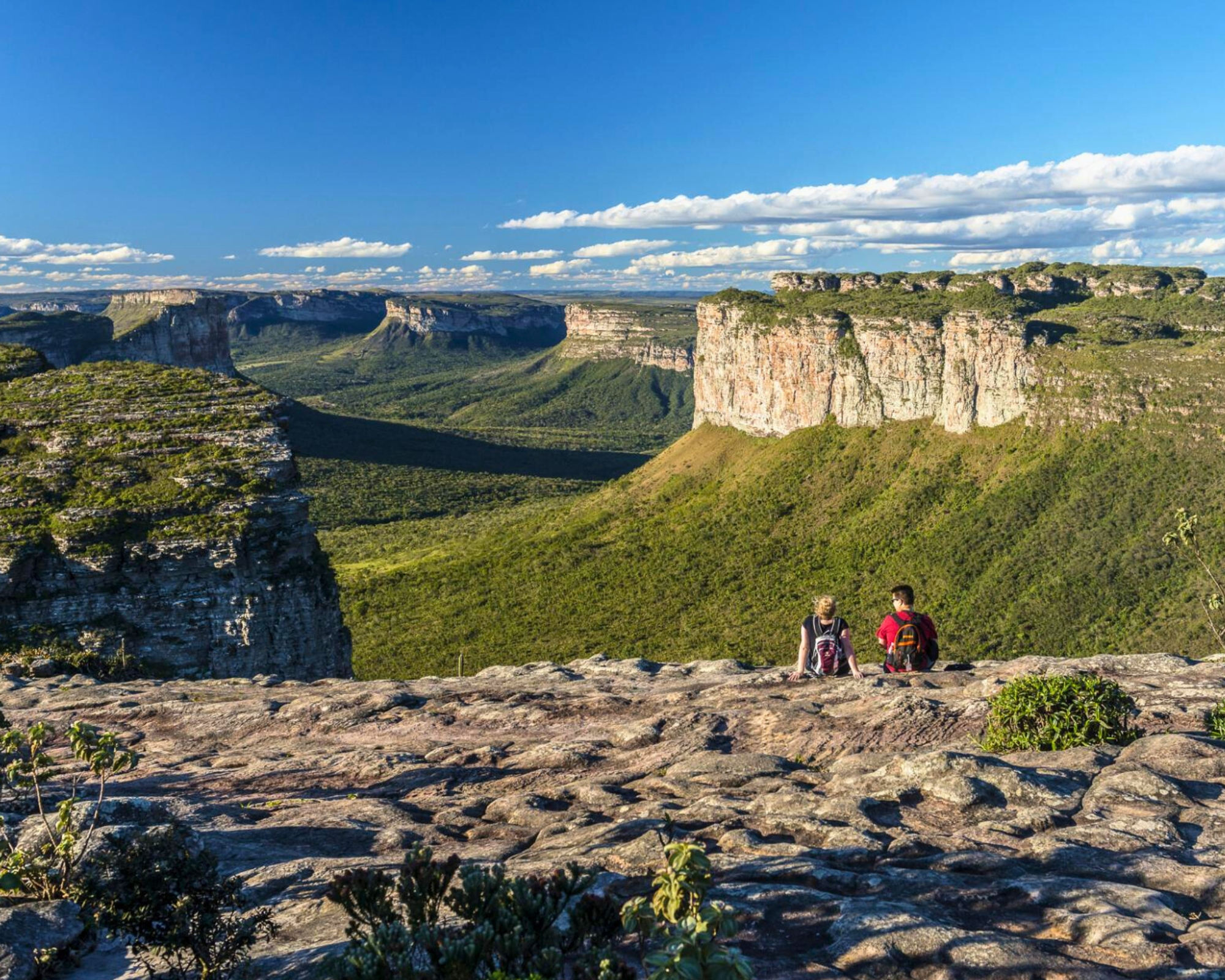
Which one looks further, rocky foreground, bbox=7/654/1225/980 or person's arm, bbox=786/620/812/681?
person's arm, bbox=786/620/812/681

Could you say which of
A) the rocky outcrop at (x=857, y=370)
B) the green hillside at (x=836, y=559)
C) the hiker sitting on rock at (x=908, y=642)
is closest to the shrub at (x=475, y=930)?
the hiker sitting on rock at (x=908, y=642)

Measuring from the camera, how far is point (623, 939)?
30.1 feet

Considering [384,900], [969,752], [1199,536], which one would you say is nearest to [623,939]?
[384,900]

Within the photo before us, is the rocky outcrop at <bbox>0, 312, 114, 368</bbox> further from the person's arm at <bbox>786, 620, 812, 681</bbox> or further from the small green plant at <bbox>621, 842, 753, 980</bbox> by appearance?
the small green plant at <bbox>621, 842, 753, 980</bbox>

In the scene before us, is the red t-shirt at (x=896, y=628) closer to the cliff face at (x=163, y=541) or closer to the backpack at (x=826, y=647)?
the backpack at (x=826, y=647)

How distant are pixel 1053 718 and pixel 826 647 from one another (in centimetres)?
536

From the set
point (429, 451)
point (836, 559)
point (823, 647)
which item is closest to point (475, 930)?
point (823, 647)

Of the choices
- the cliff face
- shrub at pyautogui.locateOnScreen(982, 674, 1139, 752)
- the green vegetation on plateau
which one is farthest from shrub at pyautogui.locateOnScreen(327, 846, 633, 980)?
the green vegetation on plateau

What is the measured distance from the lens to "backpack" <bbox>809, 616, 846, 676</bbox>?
788 inches

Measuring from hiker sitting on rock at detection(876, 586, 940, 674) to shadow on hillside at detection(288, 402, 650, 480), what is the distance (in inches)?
5136

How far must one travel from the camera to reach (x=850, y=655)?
19.7 meters

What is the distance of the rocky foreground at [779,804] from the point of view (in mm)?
9156

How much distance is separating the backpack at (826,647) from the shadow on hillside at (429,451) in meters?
130

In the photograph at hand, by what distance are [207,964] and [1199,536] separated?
2650 inches
